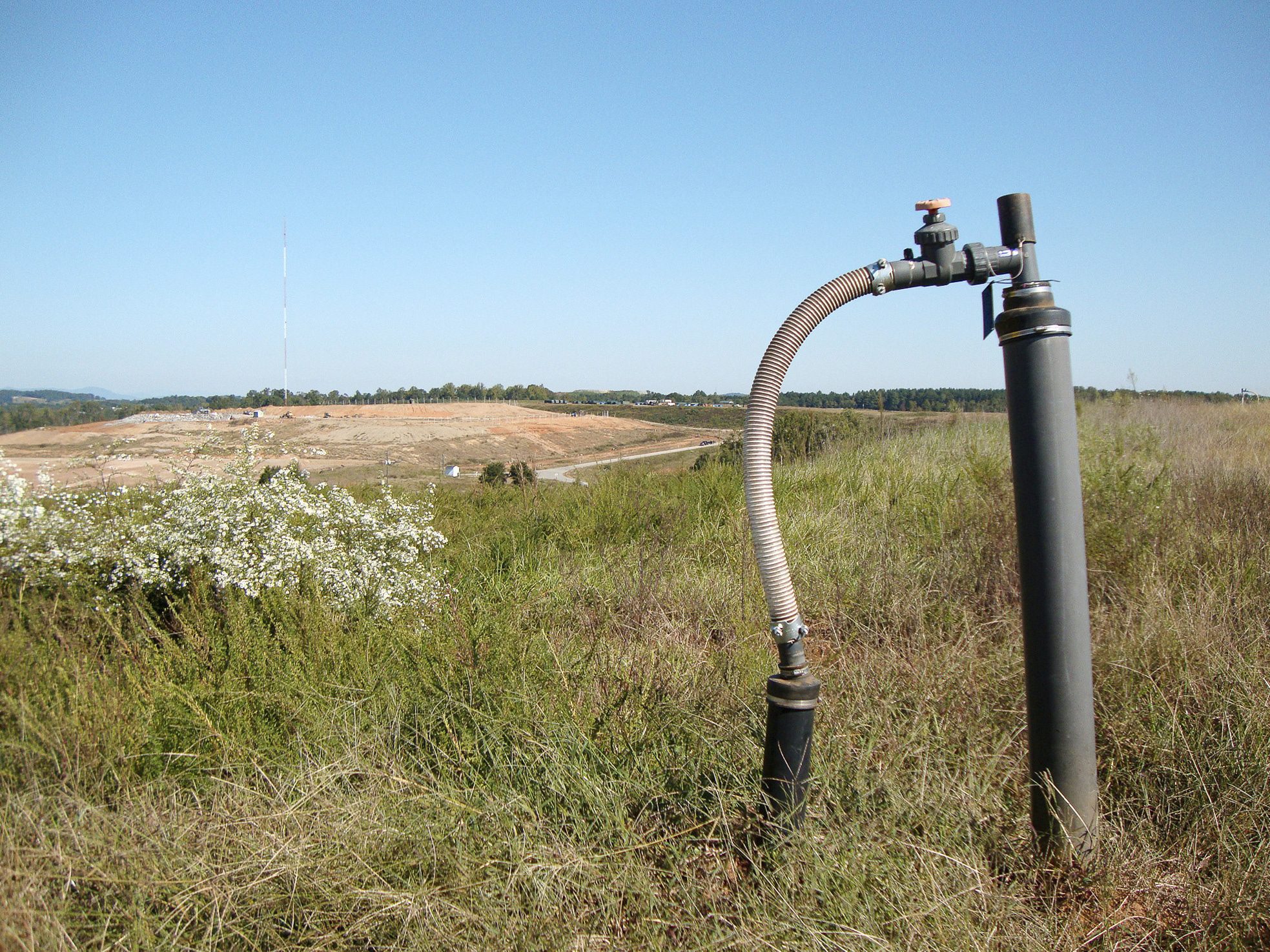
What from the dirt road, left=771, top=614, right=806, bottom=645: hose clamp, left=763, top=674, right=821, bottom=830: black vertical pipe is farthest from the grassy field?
the dirt road

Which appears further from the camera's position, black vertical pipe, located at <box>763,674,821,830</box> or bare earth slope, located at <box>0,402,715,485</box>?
bare earth slope, located at <box>0,402,715,485</box>

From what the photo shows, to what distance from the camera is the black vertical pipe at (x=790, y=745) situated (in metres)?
1.67

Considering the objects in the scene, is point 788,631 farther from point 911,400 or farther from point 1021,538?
point 911,400

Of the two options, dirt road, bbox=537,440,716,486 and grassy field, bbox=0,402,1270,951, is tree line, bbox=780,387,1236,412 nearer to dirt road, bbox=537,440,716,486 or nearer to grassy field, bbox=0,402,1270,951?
dirt road, bbox=537,440,716,486

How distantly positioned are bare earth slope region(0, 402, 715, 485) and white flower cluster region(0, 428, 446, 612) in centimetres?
45

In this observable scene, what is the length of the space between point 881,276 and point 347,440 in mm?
6289

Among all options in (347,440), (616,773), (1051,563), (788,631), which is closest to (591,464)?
(347,440)

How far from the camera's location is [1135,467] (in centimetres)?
466

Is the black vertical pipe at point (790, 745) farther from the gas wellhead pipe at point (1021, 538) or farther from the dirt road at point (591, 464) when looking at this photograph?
the dirt road at point (591, 464)

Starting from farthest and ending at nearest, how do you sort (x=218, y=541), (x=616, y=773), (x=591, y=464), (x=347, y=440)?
(x=591, y=464) → (x=347, y=440) → (x=218, y=541) → (x=616, y=773)

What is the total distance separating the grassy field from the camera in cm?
154

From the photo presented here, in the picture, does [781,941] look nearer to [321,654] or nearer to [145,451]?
[321,654]

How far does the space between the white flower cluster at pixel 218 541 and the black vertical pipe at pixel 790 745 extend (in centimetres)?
195

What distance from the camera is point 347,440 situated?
7.15m
